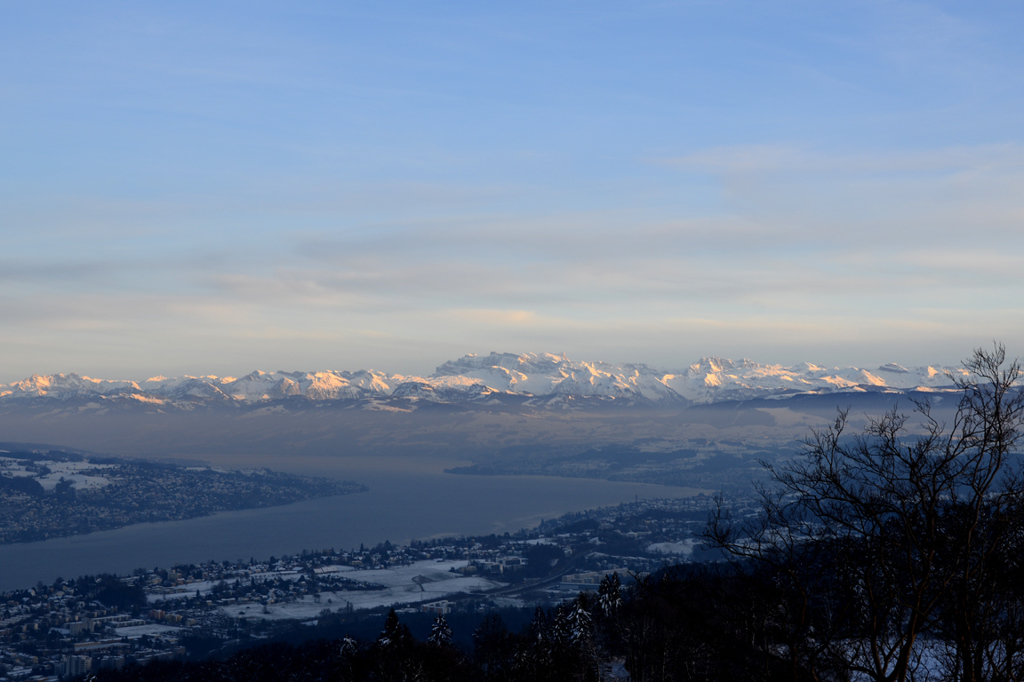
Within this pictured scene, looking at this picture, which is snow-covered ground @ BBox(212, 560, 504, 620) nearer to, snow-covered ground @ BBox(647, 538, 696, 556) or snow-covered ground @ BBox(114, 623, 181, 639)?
snow-covered ground @ BBox(114, 623, 181, 639)

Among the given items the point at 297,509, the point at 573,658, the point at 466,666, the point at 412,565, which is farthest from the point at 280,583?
the point at 297,509

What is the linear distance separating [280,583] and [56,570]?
33.7 metres

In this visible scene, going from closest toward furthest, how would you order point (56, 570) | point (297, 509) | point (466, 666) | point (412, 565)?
point (466, 666), point (412, 565), point (56, 570), point (297, 509)

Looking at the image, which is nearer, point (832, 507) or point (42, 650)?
point (832, 507)

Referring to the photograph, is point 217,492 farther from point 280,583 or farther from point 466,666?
point 466,666

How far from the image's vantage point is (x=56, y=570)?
286 ft

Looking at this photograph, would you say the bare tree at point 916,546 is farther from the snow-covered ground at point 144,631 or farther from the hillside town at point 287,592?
the snow-covered ground at point 144,631

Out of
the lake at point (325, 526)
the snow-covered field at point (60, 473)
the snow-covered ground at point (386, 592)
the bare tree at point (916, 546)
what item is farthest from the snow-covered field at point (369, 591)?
the snow-covered field at point (60, 473)

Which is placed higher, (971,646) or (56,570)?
(971,646)

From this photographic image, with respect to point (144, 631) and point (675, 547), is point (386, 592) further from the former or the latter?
point (675, 547)

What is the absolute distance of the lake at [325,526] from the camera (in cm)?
9469

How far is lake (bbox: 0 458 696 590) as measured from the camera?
311ft

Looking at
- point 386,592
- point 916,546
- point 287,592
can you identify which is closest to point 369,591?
point 386,592

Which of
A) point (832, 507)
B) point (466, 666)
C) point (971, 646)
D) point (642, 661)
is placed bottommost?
point (466, 666)
